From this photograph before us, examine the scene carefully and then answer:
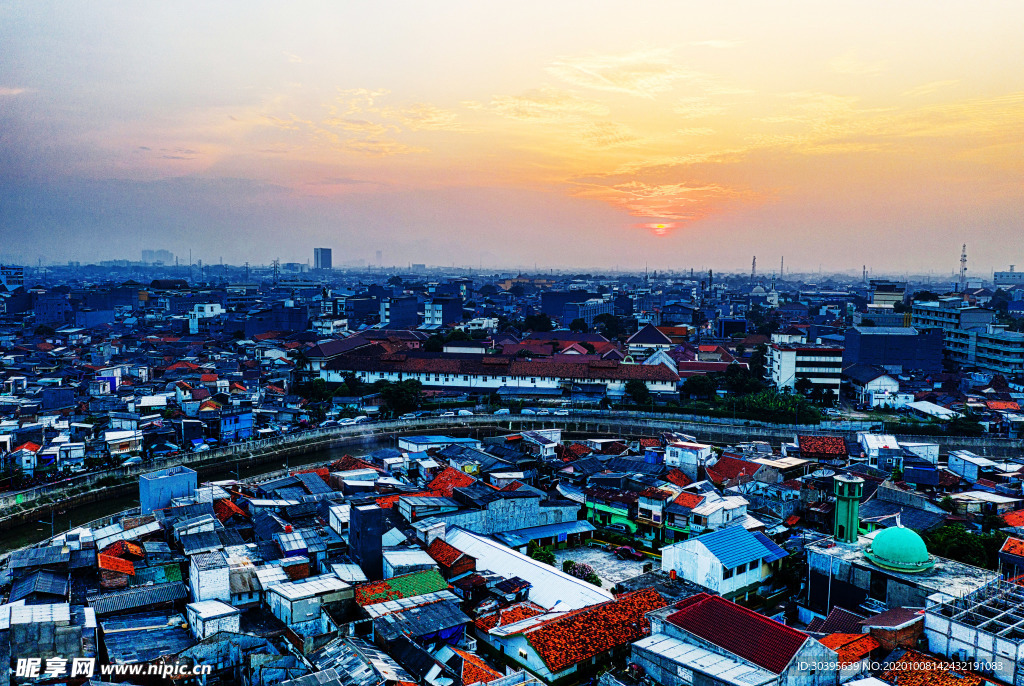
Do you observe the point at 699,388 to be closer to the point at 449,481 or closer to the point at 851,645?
the point at 449,481

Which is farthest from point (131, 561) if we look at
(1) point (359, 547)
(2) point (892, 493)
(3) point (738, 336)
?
(3) point (738, 336)

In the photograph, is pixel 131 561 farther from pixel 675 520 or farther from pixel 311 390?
pixel 311 390

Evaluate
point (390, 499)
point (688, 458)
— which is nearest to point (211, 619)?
point (390, 499)

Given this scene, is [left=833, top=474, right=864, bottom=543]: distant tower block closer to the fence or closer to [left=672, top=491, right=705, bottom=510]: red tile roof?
[left=672, top=491, right=705, bottom=510]: red tile roof

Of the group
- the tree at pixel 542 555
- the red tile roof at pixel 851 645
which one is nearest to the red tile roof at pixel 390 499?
the tree at pixel 542 555

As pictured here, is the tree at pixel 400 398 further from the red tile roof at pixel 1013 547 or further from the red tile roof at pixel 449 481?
the red tile roof at pixel 1013 547

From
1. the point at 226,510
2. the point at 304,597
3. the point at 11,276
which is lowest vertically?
the point at 226,510
